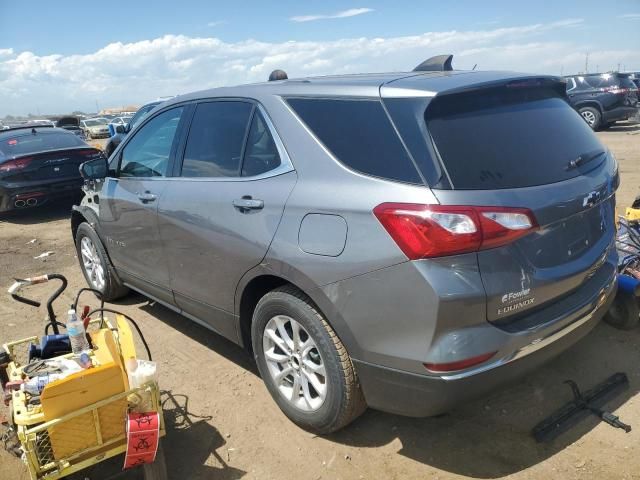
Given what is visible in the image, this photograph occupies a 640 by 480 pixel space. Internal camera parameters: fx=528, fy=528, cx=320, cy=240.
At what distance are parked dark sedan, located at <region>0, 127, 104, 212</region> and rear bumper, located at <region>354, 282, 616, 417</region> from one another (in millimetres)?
7793

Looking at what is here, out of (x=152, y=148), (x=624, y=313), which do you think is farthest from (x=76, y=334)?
(x=624, y=313)

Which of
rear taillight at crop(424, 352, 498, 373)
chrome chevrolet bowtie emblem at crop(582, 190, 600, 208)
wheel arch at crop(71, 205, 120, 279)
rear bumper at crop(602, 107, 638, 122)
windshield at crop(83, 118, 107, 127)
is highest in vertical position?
windshield at crop(83, 118, 107, 127)

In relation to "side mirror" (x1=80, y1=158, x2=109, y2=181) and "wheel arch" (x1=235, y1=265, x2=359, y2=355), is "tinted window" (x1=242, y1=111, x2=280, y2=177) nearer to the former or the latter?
"wheel arch" (x1=235, y1=265, x2=359, y2=355)

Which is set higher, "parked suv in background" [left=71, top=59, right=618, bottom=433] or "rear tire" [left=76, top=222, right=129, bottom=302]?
"parked suv in background" [left=71, top=59, right=618, bottom=433]

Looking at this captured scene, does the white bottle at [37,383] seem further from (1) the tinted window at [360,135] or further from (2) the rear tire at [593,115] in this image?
(2) the rear tire at [593,115]

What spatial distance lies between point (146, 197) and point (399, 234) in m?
2.23

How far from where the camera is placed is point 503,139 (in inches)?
93.0

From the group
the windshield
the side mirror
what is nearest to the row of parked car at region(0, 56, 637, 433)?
the side mirror

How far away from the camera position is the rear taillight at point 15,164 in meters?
8.41

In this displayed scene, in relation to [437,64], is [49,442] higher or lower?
lower

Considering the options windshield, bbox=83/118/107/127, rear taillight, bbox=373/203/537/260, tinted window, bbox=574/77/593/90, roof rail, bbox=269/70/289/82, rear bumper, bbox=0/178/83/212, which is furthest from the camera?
windshield, bbox=83/118/107/127

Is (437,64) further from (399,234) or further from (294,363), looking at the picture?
(294,363)

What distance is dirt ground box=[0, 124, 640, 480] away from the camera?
254 centimetres

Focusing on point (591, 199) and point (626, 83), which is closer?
point (591, 199)
